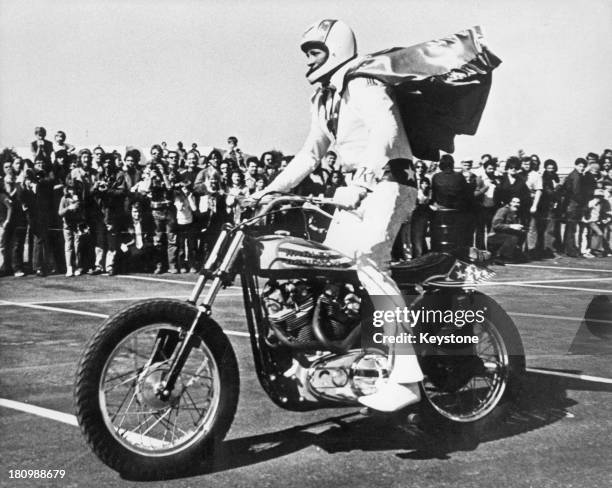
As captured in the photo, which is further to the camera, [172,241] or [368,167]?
[172,241]

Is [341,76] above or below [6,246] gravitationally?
above

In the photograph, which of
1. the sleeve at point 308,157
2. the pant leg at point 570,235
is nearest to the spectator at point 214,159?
the pant leg at point 570,235

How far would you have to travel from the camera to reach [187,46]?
520 centimetres

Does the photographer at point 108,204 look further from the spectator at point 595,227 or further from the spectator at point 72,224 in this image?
the spectator at point 595,227

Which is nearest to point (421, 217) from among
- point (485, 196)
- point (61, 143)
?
point (485, 196)

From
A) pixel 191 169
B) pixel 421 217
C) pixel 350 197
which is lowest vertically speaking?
pixel 421 217

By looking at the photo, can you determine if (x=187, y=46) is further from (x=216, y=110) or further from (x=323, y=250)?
(x=323, y=250)

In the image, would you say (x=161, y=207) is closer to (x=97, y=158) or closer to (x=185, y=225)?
(x=185, y=225)

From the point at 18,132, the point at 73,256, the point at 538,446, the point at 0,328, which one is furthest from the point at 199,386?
the point at 73,256

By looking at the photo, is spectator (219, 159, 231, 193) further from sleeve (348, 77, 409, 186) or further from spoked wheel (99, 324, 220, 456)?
spoked wheel (99, 324, 220, 456)

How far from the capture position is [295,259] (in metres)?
4.39

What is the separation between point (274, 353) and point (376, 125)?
1264 mm

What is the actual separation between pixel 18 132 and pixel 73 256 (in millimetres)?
7064

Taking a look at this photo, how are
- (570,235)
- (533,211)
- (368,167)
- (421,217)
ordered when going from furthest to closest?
(570,235)
(533,211)
(421,217)
(368,167)
